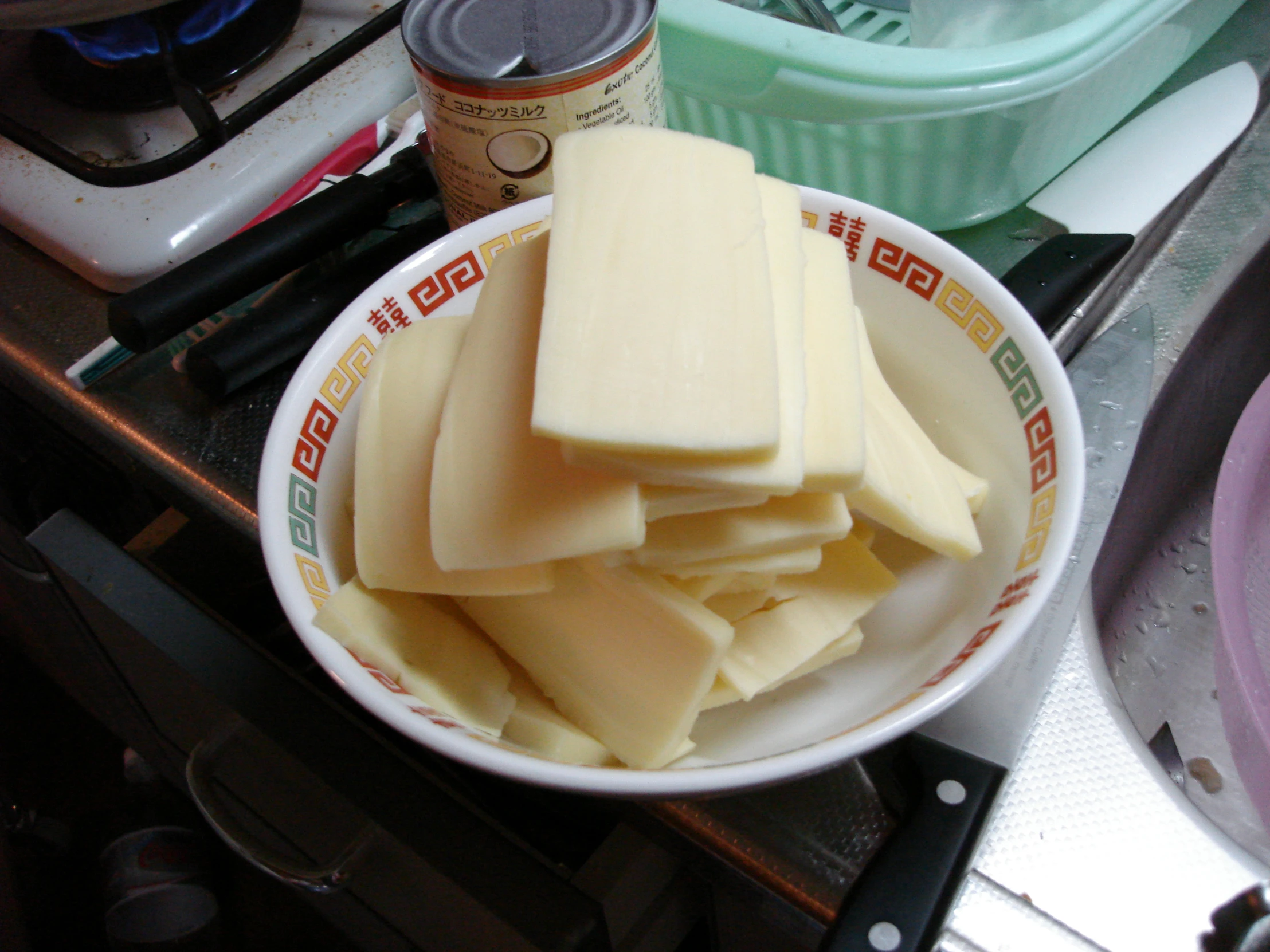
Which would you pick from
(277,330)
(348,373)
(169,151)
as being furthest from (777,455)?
(169,151)

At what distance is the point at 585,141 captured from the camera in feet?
1.50

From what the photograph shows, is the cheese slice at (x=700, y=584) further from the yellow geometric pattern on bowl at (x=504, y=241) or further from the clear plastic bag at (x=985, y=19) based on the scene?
the clear plastic bag at (x=985, y=19)

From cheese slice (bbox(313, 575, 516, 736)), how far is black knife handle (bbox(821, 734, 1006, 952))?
20 cm

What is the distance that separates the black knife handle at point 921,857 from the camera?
1.37 ft

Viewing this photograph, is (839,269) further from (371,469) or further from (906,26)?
(906,26)

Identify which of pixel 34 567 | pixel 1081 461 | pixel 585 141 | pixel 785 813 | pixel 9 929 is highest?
pixel 585 141

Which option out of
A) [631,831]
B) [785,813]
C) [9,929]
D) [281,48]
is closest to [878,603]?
[785,813]

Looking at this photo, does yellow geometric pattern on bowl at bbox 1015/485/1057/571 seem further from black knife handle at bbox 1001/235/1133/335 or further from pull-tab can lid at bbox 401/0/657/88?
pull-tab can lid at bbox 401/0/657/88

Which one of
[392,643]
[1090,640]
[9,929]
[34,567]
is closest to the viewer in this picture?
[392,643]

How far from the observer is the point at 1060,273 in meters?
0.61

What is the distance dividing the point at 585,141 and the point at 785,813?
379 mm

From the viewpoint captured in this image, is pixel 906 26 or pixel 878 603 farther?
pixel 906 26

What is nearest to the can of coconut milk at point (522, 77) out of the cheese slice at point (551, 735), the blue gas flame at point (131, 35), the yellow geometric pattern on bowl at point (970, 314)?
the yellow geometric pattern on bowl at point (970, 314)

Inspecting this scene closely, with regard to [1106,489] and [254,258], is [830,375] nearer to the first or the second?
[1106,489]
